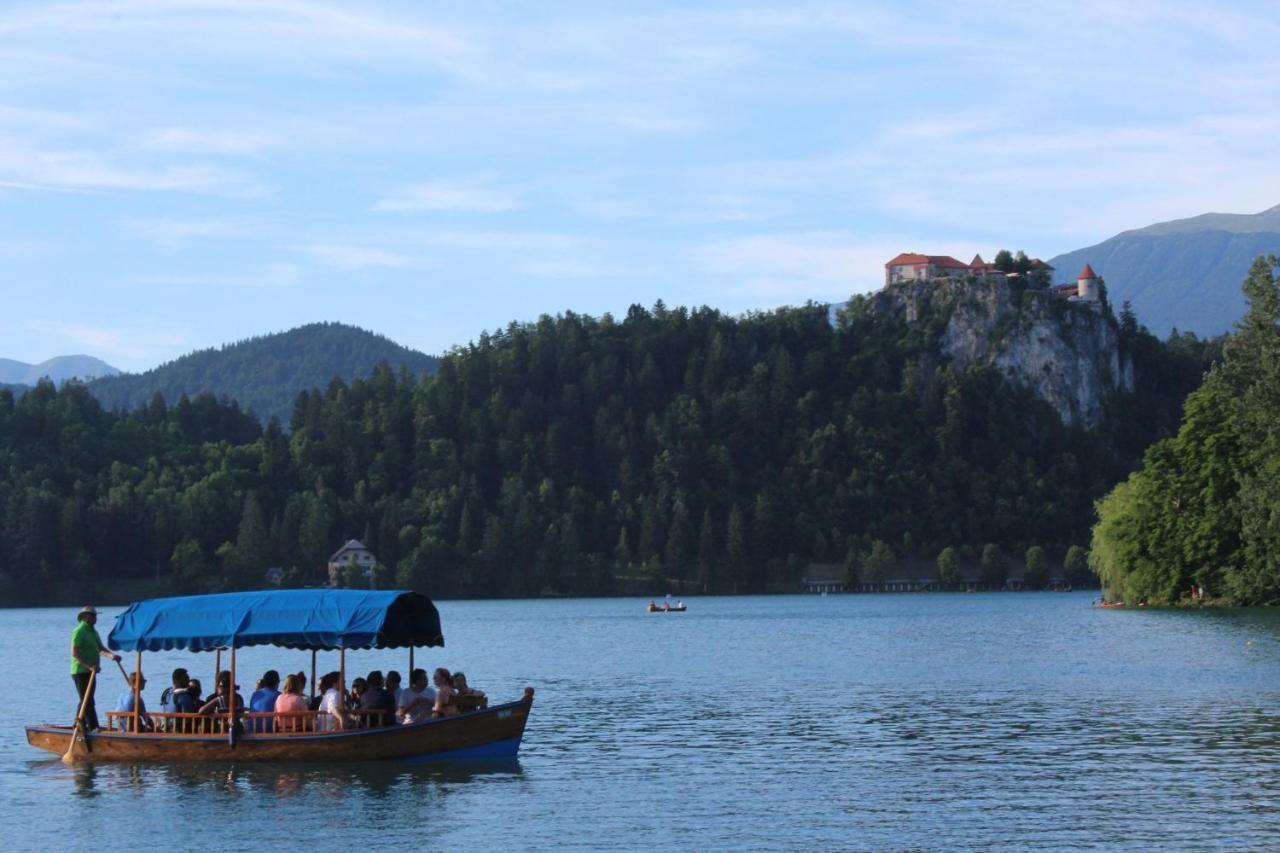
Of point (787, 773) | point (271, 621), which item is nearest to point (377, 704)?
point (271, 621)

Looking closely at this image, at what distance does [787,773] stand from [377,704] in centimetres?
1008

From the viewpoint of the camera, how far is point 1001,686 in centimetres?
6438

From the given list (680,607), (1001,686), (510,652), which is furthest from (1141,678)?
(680,607)

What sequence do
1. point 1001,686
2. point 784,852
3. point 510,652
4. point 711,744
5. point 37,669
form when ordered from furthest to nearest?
point 510,652 < point 37,669 < point 1001,686 < point 711,744 < point 784,852

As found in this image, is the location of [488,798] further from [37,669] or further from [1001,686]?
[37,669]

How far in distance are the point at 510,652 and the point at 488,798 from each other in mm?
64815

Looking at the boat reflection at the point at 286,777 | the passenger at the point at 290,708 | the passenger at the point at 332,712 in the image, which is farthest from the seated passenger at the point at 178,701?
the passenger at the point at 332,712

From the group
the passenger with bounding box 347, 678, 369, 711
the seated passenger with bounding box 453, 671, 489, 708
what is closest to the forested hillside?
the seated passenger with bounding box 453, 671, 489, 708

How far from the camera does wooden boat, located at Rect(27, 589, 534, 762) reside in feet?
138

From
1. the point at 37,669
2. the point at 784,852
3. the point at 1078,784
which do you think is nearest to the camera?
the point at 784,852

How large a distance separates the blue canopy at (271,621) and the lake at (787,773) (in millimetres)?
3100

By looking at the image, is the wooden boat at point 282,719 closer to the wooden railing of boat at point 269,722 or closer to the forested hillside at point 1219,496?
the wooden railing of boat at point 269,722

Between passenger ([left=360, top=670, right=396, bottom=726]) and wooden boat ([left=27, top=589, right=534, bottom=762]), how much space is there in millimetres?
104

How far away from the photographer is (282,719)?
42594 mm
